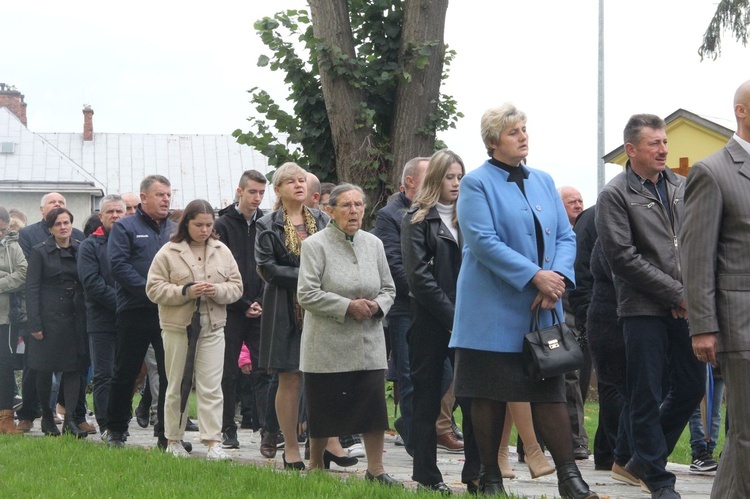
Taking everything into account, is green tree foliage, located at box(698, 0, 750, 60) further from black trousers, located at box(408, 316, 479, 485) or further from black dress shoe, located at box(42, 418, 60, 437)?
black trousers, located at box(408, 316, 479, 485)

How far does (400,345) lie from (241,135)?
475cm

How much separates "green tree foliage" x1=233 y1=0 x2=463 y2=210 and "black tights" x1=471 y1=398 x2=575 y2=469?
257 inches

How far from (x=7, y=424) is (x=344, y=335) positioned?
18.7 feet

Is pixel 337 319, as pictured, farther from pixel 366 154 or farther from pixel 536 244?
pixel 366 154

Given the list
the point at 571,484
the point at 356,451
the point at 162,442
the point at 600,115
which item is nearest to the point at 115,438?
the point at 162,442

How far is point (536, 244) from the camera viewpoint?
23.0 ft

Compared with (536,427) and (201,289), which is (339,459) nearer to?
(201,289)

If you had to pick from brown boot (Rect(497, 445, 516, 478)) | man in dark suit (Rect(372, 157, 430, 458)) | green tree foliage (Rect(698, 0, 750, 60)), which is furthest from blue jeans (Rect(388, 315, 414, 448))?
green tree foliage (Rect(698, 0, 750, 60))

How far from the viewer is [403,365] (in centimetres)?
957

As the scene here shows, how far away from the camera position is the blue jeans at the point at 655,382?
731 cm

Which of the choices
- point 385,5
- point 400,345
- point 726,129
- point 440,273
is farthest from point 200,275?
point 726,129

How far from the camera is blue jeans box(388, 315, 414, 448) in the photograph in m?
9.52

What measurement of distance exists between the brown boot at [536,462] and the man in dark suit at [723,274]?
1.99 meters

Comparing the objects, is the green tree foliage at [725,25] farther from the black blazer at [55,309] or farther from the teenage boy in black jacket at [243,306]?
the black blazer at [55,309]
